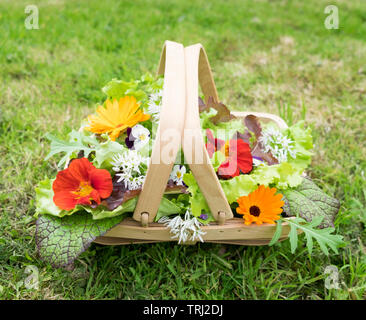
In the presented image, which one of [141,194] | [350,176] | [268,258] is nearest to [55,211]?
[141,194]

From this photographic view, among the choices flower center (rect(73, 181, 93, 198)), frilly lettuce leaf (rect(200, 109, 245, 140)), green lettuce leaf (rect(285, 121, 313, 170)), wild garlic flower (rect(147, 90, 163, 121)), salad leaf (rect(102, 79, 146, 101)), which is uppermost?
salad leaf (rect(102, 79, 146, 101))

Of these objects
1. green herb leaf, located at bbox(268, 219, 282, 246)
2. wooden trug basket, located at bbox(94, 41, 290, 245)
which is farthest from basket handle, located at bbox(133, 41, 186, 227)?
green herb leaf, located at bbox(268, 219, 282, 246)

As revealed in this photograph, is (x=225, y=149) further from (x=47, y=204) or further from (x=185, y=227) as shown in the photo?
(x=47, y=204)

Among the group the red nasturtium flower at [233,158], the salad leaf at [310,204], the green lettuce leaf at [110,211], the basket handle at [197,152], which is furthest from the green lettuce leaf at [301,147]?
the green lettuce leaf at [110,211]

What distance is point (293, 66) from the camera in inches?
110

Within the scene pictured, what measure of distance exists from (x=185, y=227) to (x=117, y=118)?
20.6 inches

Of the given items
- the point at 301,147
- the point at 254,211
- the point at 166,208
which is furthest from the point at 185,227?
the point at 301,147

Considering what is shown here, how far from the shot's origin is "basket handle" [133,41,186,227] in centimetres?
100

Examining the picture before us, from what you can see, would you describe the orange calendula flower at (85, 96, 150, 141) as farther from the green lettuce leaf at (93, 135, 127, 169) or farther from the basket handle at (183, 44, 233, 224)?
the basket handle at (183, 44, 233, 224)

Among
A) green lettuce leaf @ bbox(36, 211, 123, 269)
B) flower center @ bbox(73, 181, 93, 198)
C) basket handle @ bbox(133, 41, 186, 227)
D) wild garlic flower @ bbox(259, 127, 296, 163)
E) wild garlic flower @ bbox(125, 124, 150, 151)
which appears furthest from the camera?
wild garlic flower @ bbox(259, 127, 296, 163)

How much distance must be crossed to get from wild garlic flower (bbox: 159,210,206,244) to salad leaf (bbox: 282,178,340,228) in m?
0.35

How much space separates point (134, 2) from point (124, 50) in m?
1.00

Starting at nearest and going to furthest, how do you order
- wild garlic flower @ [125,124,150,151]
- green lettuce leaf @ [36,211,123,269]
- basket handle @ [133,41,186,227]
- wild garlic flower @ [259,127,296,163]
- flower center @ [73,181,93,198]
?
basket handle @ [133,41,186,227], green lettuce leaf @ [36,211,123,269], flower center @ [73,181,93,198], wild garlic flower @ [125,124,150,151], wild garlic flower @ [259,127,296,163]

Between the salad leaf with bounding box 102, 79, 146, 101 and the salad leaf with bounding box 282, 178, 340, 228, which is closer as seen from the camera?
the salad leaf with bounding box 282, 178, 340, 228
